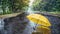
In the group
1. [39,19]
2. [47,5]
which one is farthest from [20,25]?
[47,5]

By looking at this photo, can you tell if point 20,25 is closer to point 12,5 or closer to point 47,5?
point 12,5

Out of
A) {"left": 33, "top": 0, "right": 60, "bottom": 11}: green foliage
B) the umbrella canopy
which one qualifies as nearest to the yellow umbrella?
the umbrella canopy

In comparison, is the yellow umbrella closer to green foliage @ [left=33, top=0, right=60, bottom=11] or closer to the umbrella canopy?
the umbrella canopy

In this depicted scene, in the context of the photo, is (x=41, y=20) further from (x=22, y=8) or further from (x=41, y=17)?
(x=22, y=8)

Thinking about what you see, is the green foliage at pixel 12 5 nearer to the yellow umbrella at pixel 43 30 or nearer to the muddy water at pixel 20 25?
the muddy water at pixel 20 25

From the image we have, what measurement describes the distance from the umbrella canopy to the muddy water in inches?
1.4

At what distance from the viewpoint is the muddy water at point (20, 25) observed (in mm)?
1754

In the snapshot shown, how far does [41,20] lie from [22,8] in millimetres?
211

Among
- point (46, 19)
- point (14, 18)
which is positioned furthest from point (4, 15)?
point (46, 19)

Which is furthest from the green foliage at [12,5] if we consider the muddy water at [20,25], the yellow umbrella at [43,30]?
the yellow umbrella at [43,30]

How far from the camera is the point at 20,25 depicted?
1.78 m

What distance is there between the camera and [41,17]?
1.79 meters

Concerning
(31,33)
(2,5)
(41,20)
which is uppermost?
(2,5)

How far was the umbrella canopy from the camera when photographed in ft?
5.81
